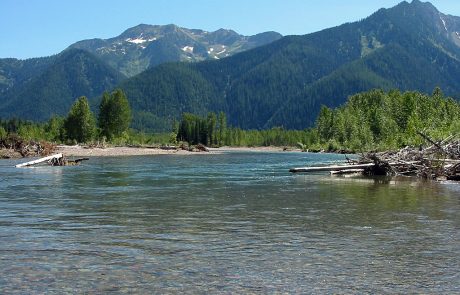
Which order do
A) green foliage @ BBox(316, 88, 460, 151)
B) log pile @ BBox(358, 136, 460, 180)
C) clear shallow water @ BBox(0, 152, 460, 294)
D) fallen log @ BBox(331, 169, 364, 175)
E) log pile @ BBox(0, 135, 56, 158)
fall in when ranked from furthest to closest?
green foliage @ BBox(316, 88, 460, 151), log pile @ BBox(0, 135, 56, 158), fallen log @ BBox(331, 169, 364, 175), log pile @ BBox(358, 136, 460, 180), clear shallow water @ BBox(0, 152, 460, 294)

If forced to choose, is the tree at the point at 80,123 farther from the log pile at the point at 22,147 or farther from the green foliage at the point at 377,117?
the green foliage at the point at 377,117

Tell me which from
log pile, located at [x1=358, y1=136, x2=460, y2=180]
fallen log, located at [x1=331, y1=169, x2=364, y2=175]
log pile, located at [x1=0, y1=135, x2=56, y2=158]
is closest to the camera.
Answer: log pile, located at [x1=358, y1=136, x2=460, y2=180]

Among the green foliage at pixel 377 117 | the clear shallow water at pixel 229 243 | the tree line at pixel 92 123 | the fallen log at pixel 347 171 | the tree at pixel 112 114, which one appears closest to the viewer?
the clear shallow water at pixel 229 243

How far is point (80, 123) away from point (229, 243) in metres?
154

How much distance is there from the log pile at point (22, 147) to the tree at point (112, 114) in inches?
3232

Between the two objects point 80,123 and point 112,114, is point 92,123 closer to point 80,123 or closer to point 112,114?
point 80,123

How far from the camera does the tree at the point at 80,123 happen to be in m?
164

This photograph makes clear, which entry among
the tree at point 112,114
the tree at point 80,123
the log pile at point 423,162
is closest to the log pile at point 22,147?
the log pile at point 423,162

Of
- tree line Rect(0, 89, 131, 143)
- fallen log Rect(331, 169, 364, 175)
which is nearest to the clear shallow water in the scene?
fallen log Rect(331, 169, 364, 175)

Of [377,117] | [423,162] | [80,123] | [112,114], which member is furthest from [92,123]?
[423,162]

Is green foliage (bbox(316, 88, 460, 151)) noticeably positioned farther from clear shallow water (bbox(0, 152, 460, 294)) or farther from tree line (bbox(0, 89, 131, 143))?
clear shallow water (bbox(0, 152, 460, 294))

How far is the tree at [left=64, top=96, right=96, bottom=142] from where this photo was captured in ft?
538

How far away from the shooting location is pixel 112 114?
176 meters

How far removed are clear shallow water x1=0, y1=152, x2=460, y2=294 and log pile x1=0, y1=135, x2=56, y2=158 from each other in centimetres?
6026
